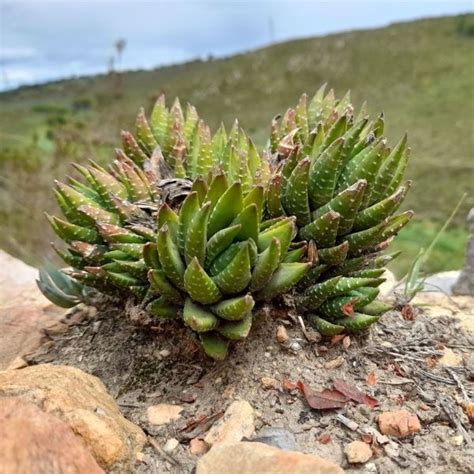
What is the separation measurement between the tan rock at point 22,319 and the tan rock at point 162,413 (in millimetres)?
946

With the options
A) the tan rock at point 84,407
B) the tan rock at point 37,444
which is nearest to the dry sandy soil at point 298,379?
the tan rock at point 84,407

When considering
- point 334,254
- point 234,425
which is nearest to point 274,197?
point 334,254

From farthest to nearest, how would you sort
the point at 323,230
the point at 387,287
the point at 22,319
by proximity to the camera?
the point at 387,287 → the point at 22,319 → the point at 323,230

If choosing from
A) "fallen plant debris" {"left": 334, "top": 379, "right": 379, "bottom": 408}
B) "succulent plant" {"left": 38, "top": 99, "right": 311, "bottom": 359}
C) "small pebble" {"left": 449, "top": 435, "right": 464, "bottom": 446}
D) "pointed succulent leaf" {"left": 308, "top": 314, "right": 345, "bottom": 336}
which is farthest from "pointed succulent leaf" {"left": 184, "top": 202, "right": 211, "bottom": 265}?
"small pebble" {"left": 449, "top": 435, "right": 464, "bottom": 446}

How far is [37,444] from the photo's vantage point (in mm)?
2129

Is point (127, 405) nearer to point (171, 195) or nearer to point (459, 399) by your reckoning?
point (171, 195)

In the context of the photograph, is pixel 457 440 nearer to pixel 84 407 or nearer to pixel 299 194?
pixel 299 194

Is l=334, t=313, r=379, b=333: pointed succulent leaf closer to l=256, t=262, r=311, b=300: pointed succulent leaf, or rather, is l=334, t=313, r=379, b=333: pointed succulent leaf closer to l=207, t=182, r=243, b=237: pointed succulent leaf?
l=256, t=262, r=311, b=300: pointed succulent leaf

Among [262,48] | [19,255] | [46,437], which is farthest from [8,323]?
[262,48]

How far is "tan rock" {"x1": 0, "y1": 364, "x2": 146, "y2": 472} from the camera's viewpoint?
7.61ft

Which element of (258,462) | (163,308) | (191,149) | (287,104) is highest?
(191,149)

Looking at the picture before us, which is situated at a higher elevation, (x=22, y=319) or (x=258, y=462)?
(x=258, y=462)

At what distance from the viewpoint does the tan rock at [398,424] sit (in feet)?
8.29

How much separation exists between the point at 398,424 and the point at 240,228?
2.98 feet
